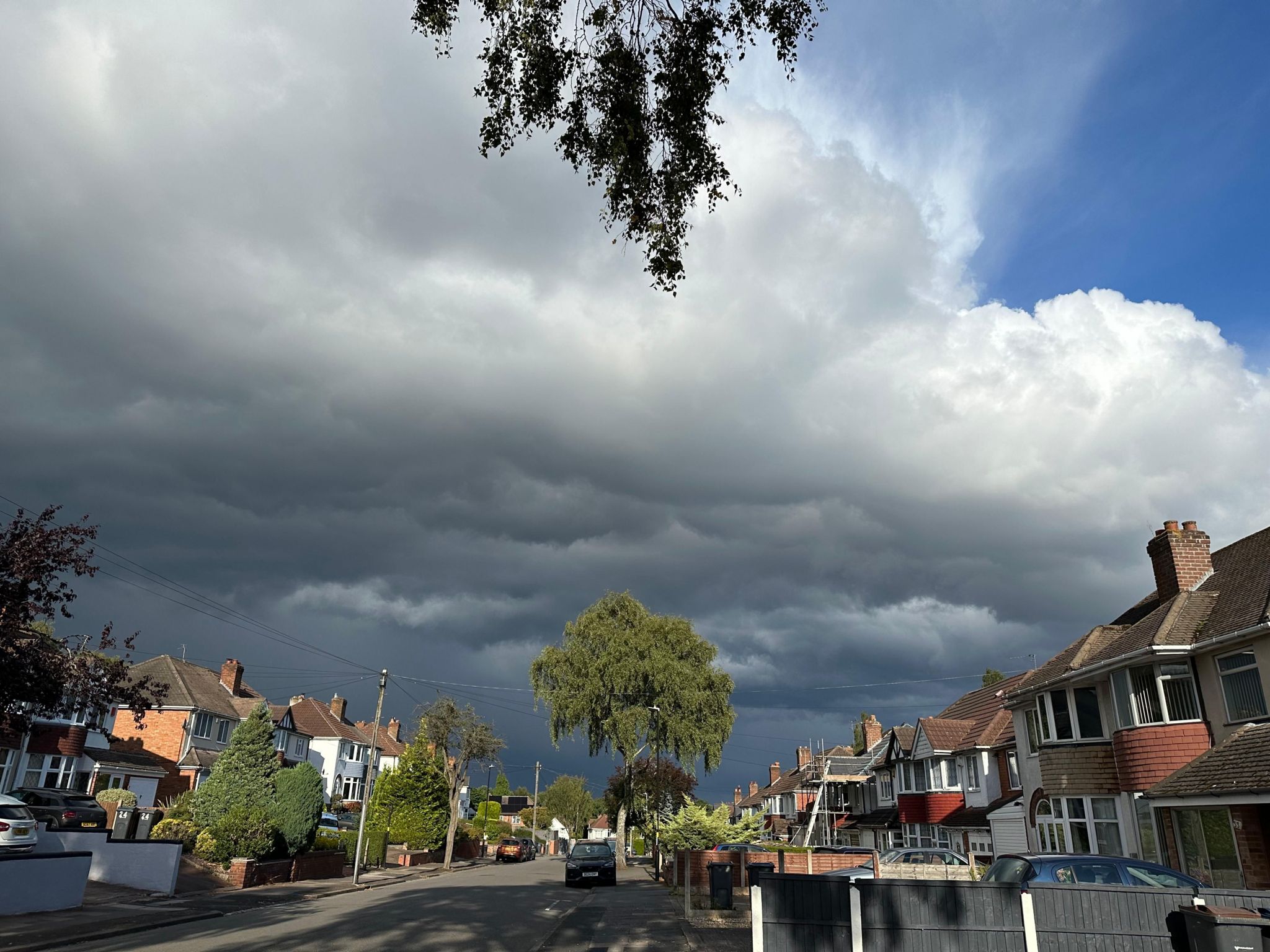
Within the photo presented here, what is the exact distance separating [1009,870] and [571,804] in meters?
112

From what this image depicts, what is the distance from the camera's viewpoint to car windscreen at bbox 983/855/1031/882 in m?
13.2

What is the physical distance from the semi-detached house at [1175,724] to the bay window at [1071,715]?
0.12ft

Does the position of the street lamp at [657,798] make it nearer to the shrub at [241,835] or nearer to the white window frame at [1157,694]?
the shrub at [241,835]

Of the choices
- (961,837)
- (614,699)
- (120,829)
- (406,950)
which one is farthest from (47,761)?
(961,837)

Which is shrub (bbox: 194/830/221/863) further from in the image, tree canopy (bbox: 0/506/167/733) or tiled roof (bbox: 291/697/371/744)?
tiled roof (bbox: 291/697/371/744)

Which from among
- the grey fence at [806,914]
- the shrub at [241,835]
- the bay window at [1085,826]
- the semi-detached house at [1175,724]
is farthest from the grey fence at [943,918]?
the shrub at [241,835]

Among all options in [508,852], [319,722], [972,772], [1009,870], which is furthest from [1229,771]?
[319,722]

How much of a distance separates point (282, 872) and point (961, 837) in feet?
94.5

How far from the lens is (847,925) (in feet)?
33.9

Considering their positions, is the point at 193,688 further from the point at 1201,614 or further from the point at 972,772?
the point at 1201,614

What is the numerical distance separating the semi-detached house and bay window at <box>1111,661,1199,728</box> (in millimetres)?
31

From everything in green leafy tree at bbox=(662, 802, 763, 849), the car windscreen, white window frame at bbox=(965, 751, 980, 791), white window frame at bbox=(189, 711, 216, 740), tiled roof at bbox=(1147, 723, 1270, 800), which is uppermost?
white window frame at bbox=(189, 711, 216, 740)

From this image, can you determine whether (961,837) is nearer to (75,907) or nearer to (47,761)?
(75,907)

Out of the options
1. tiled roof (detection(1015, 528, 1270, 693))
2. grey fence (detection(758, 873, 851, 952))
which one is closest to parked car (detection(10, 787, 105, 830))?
grey fence (detection(758, 873, 851, 952))
